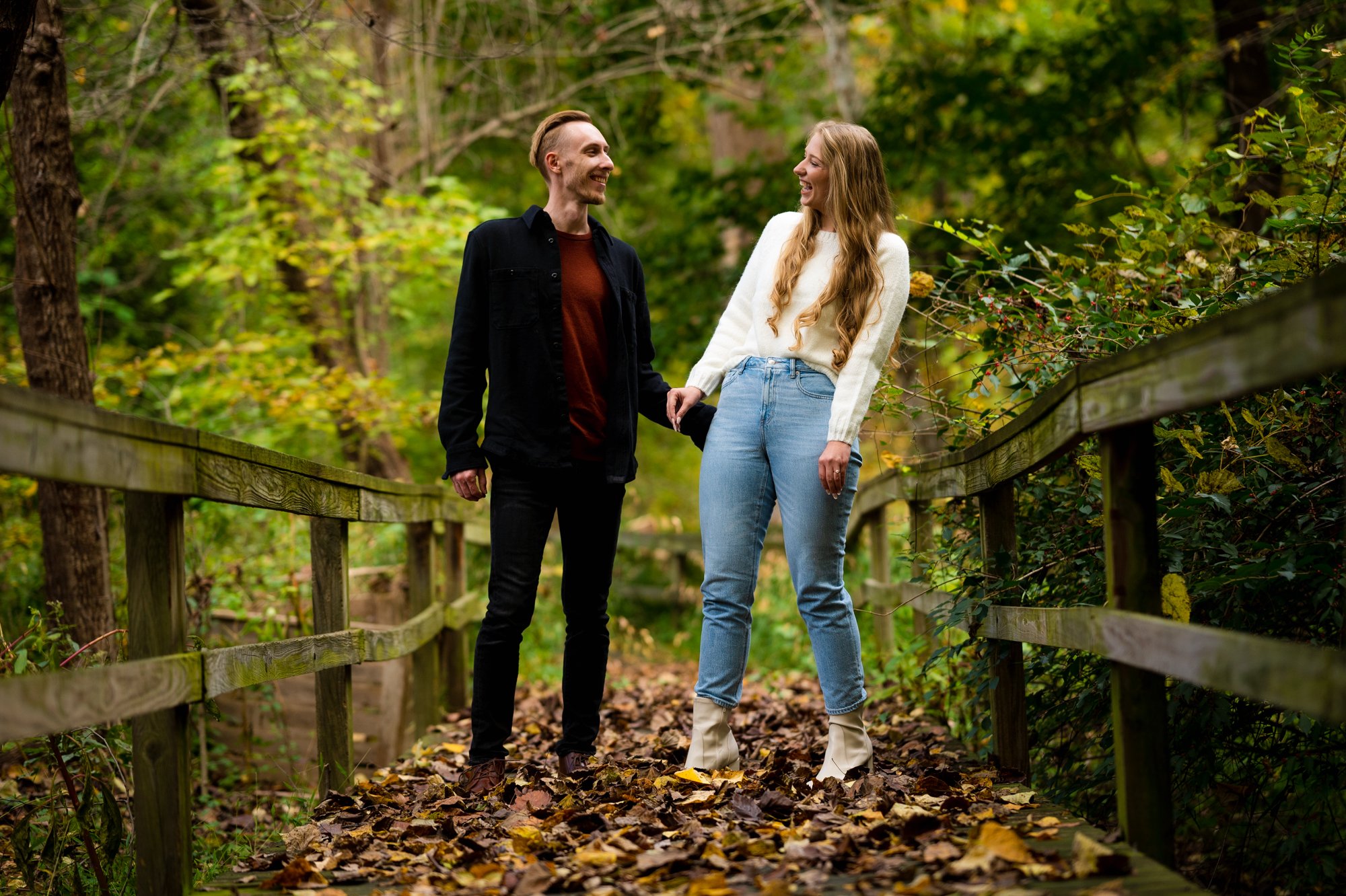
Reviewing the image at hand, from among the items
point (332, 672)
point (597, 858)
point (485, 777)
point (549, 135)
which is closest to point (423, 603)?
point (332, 672)

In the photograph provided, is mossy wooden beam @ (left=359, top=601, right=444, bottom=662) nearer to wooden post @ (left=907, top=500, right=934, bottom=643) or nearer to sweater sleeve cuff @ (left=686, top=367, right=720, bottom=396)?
sweater sleeve cuff @ (left=686, top=367, right=720, bottom=396)

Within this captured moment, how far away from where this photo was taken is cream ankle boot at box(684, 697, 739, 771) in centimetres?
357

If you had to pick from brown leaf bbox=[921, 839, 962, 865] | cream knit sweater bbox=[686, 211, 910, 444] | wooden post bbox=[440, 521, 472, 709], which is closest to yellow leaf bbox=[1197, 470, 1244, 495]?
cream knit sweater bbox=[686, 211, 910, 444]

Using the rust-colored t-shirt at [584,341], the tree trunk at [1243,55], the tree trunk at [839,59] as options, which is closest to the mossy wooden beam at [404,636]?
the rust-colored t-shirt at [584,341]

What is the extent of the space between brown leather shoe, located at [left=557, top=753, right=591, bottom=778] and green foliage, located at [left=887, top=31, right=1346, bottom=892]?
118cm

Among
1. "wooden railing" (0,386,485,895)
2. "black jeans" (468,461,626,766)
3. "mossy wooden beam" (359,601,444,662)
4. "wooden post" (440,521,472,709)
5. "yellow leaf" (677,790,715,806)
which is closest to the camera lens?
"wooden railing" (0,386,485,895)

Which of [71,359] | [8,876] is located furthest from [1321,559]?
[71,359]

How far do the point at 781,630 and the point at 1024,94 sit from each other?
5008mm

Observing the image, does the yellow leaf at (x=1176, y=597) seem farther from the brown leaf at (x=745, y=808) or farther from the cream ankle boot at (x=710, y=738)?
the cream ankle boot at (x=710, y=738)

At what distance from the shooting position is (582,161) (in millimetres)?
3777

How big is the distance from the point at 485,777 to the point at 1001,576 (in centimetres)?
165

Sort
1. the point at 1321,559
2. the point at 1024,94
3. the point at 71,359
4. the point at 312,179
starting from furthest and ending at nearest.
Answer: the point at 1024,94, the point at 312,179, the point at 71,359, the point at 1321,559

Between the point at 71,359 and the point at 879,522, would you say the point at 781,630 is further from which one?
the point at 71,359

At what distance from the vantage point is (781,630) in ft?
25.3
